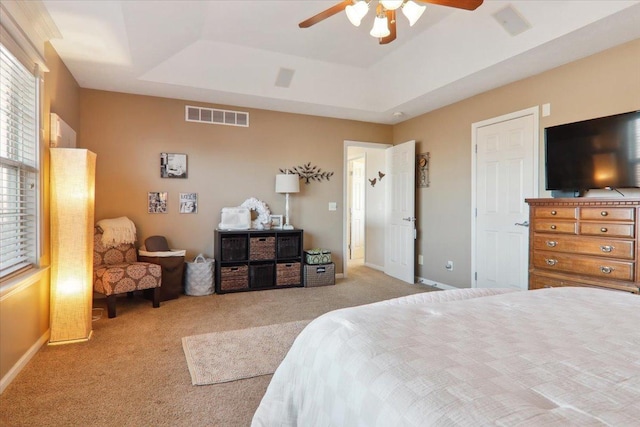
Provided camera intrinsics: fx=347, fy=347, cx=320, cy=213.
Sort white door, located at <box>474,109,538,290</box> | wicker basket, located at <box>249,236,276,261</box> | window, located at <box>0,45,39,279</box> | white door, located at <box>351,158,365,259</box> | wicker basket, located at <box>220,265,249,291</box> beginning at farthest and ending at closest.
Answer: white door, located at <box>351,158,365,259</box>
wicker basket, located at <box>249,236,276,261</box>
wicker basket, located at <box>220,265,249,291</box>
white door, located at <box>474,109,538,290</box>
window, located at <box>0,45,39,279</box>

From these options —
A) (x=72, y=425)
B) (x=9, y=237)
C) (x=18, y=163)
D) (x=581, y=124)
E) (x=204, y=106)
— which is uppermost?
(x=204, y=106)

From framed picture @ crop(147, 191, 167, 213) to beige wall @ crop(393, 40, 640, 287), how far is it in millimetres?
3488

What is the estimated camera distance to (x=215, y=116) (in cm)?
462

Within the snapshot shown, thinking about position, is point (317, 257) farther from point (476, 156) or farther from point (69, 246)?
point (69, 246)

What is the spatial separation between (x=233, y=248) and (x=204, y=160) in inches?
48.8

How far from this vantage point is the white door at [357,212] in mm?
7152

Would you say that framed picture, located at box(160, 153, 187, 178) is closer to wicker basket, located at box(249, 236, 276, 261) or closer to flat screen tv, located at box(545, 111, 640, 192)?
wicker basket, located at box(249, 236, 276, 261)

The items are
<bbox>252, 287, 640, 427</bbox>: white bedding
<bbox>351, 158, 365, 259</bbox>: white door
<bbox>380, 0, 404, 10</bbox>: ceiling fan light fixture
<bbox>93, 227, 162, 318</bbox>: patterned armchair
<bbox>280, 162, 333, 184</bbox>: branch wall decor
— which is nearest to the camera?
<bbox>252, 287, 640, 427</bbox>: white bedding

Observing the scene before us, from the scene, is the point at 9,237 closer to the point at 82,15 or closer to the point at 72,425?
the point at 72,425

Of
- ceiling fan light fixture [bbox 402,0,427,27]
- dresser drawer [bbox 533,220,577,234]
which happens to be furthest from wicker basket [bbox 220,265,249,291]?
ceiling fan light fixture [bbox 402,0,427,27]

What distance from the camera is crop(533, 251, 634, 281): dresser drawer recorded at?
2.37 m

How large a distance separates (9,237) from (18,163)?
→ 0.49m

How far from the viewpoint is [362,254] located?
729cm

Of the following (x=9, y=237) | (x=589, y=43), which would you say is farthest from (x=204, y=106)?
(x=589, y=43)
